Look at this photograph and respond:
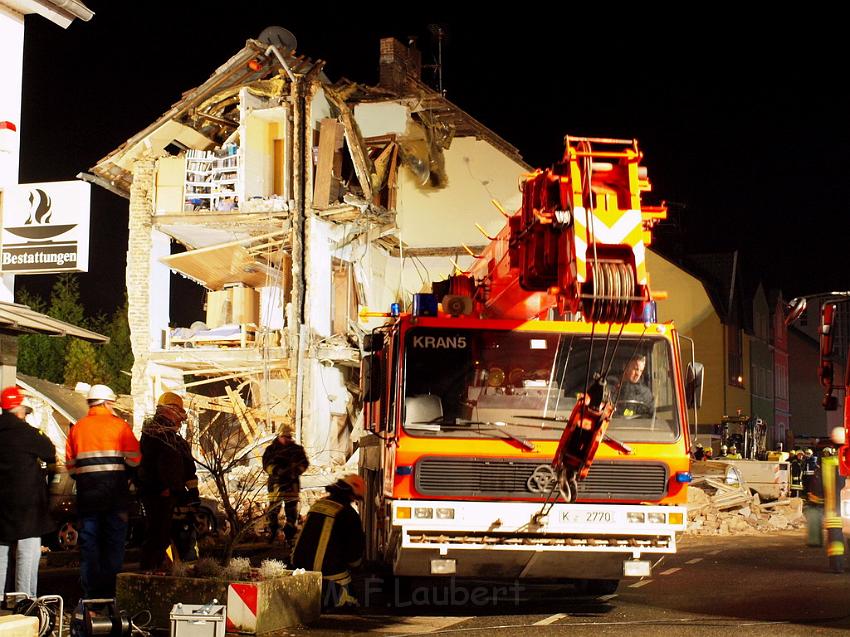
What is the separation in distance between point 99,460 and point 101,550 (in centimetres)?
76

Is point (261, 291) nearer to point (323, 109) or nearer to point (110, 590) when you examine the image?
point (323, 109)

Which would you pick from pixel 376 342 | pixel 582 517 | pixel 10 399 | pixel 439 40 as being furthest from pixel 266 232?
pixel 582 517

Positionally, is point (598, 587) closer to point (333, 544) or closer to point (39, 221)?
point (333, 544)

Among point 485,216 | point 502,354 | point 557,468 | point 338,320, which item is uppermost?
point 485,216

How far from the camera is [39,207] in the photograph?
520 inches

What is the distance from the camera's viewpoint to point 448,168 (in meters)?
30.6

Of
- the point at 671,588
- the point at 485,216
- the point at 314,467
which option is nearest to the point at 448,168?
the point at 485,216

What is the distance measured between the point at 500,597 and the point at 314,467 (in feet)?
41.6

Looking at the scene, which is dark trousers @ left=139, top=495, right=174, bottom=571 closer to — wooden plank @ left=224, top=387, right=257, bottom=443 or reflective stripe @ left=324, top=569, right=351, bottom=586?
reflective stripe @ left=324, top=569, right=351, bottom=586

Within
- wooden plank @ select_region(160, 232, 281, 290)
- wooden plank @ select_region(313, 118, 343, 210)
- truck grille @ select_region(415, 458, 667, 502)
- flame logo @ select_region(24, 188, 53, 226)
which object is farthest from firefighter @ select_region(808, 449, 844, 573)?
wooden plank @ select_region(160, 232, 281, 290)

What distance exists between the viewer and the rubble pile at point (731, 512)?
2112 centimetres

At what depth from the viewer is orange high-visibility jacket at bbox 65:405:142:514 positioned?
30.1 feet

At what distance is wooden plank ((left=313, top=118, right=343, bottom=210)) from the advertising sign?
12235mm

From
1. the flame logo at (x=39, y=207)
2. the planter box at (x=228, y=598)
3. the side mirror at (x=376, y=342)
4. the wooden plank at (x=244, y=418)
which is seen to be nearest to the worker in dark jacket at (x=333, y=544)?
the planter box at (x=228, y=598)
